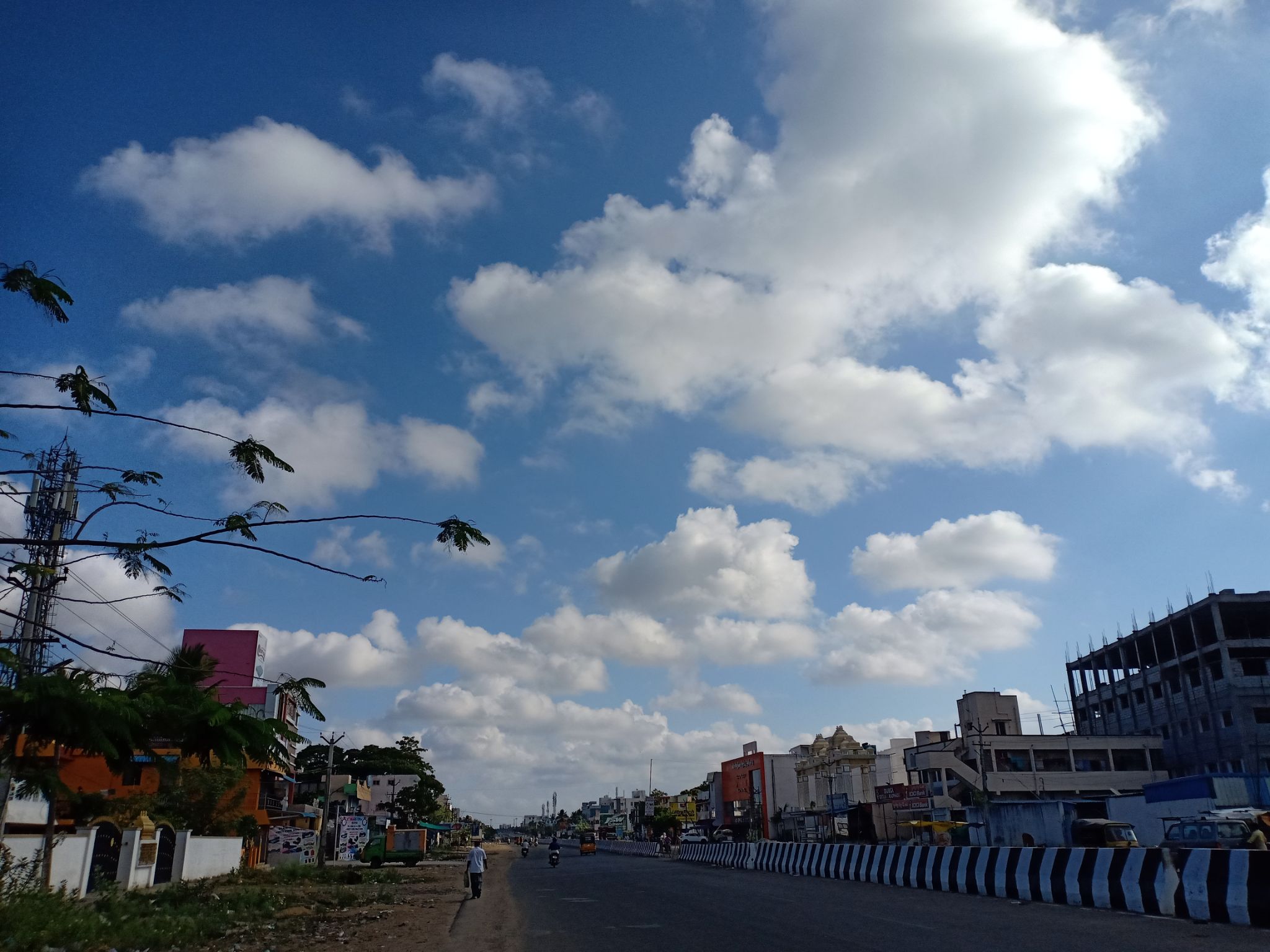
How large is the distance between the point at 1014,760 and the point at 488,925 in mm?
79555

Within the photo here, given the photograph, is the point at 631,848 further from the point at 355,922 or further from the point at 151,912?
the point at 151,912

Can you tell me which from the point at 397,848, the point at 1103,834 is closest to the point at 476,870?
the point at 1103,834

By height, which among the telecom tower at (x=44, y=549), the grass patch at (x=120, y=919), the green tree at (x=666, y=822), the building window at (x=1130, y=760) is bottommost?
the green tree at (x=666, y=822)

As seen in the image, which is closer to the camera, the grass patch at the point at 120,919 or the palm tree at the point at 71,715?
the palm tree at the point at 71,715

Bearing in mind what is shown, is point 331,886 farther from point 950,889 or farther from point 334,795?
point 334,795

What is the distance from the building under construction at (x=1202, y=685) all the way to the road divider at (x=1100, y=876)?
6538 cm

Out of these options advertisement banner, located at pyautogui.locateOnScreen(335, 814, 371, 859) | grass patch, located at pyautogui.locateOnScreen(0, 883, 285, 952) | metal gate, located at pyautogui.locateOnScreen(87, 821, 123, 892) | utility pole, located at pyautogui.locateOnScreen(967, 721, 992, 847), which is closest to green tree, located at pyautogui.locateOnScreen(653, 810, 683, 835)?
utility pole, located at pyautogui.locateOnScreen(967, 721, 992, 847)

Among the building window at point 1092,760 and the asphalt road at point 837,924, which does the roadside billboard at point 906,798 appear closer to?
the building window at point 1092,760

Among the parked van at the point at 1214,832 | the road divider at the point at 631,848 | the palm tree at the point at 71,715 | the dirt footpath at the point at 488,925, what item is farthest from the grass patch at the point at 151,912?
the road divider at the point at 631,848

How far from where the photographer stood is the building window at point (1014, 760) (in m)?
84.2

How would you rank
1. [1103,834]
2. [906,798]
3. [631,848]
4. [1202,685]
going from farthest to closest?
[631,848]
[1202,685]
[906,798]
[1103,834]

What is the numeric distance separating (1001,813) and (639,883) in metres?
21.5

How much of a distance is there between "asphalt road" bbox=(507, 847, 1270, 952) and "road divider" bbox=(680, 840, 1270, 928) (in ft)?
1.57

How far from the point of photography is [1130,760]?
86.2 meters
